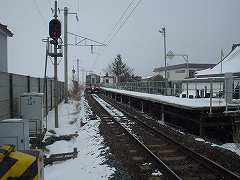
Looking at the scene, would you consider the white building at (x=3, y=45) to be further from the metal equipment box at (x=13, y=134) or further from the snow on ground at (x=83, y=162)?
the metal equipment box at (x=13, y=134)

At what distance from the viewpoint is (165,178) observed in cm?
764

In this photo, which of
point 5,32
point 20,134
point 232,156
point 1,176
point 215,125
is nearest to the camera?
point 1,176

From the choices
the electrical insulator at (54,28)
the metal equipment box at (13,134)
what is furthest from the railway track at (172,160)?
the electrical insulator at (54,28)

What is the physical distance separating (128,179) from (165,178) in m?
0.79

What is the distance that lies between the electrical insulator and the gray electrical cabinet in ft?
10.4

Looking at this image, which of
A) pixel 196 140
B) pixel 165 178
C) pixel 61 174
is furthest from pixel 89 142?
pixel 165 178

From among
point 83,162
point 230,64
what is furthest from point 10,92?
point 230,64

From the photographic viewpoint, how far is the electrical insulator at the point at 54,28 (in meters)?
14.0

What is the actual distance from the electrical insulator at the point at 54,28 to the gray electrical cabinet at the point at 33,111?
3.16 m

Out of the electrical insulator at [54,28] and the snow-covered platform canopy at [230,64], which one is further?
the snow-covered platform canopy at [230,64]

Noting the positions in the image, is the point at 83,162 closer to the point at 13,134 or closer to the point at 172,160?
the point at 13,134

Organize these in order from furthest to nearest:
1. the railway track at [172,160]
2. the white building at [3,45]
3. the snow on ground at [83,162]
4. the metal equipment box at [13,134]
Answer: the white building at [3,45], the metal equipment box at [13,134], the snow on ground at [83,162], the railway track at [172,160]

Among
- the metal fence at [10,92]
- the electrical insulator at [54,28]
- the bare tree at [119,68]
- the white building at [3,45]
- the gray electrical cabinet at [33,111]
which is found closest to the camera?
the metal fence at [10,92]

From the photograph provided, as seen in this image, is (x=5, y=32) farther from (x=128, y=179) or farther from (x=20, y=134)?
(x=128, y=179)
